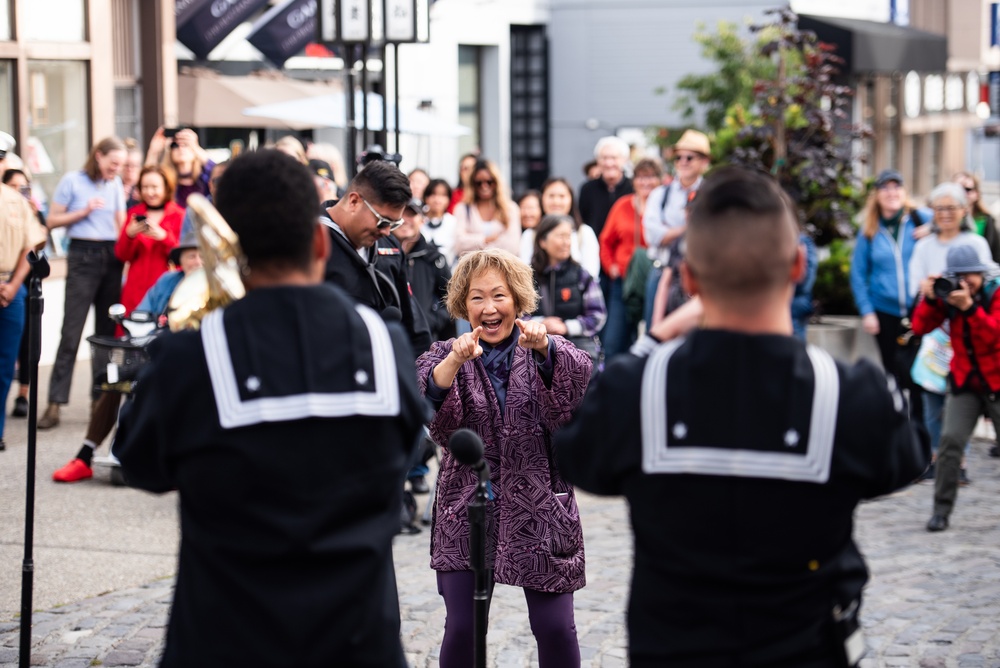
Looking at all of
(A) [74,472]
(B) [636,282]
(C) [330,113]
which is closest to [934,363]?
(B) [636,282]

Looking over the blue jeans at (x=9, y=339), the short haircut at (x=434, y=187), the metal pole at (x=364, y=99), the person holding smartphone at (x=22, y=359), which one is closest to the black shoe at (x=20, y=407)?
the person holding smartphone at (x=22, y=359)

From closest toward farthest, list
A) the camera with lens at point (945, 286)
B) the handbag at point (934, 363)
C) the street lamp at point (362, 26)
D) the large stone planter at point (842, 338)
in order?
the camera with lens at point (945, 286) → the handbag at point (934, 363) → the street lamp at point (362, 26) → the large stone planter at point (842, 338)

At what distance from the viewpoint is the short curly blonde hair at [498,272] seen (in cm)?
499

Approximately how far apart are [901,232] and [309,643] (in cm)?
934

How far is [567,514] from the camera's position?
4773 mm

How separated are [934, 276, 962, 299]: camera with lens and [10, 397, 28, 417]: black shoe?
6.56m

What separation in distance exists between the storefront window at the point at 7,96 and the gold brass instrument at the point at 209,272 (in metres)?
11.0

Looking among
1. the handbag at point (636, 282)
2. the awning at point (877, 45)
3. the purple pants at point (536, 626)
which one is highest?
the awning at point (877, 45)

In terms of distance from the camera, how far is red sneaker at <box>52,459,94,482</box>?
8.92m

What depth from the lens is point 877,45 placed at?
24938mm

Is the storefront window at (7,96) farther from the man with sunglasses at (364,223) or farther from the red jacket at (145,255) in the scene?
the man with sunglasses at (364,223)

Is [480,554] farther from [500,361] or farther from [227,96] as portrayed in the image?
[227,96]

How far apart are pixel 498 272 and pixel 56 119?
1008 centimetres

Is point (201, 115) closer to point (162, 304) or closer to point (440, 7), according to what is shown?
point (440, 7)
